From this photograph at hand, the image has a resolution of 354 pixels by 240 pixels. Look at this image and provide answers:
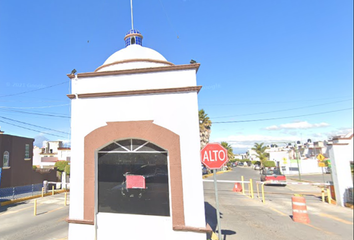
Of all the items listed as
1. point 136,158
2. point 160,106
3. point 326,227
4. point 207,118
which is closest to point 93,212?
point 136,158

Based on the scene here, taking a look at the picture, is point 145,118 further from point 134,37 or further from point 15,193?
point 15,193

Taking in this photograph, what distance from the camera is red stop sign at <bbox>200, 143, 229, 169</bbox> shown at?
189 inches

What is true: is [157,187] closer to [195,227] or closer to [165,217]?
[165,217]

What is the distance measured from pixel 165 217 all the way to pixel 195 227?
0.88 m

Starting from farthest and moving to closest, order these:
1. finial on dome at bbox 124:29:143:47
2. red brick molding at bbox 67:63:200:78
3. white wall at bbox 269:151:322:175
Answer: white wall at bbox 269:151:322:175 < finial on dome at bbox 124:29:143:47 < red brick molding at bbox 67:63:200:78

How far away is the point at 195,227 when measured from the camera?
5016mm

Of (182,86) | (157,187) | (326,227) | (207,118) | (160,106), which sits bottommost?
(326,227)

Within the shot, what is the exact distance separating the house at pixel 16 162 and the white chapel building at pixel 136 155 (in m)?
19.5

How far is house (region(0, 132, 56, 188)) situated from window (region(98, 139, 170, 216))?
19.8 m

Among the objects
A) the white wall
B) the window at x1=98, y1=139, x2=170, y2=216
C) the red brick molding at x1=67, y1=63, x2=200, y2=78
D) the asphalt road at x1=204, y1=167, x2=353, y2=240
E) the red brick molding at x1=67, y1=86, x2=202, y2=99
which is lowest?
the white wall

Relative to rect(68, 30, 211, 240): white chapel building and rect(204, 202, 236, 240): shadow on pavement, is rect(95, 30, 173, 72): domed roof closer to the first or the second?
rect(68, 30, 211, 240): white chapel building

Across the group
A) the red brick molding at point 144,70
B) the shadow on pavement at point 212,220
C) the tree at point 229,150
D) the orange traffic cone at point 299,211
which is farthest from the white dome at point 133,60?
the tree at point 229,150

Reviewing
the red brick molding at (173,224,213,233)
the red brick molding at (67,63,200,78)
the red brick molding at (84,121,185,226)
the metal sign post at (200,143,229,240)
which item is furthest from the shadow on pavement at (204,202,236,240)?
the red brick molding at (67,63,200,78)

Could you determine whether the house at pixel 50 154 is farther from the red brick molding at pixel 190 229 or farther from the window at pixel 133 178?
the red brick molding at pixel 190 229
